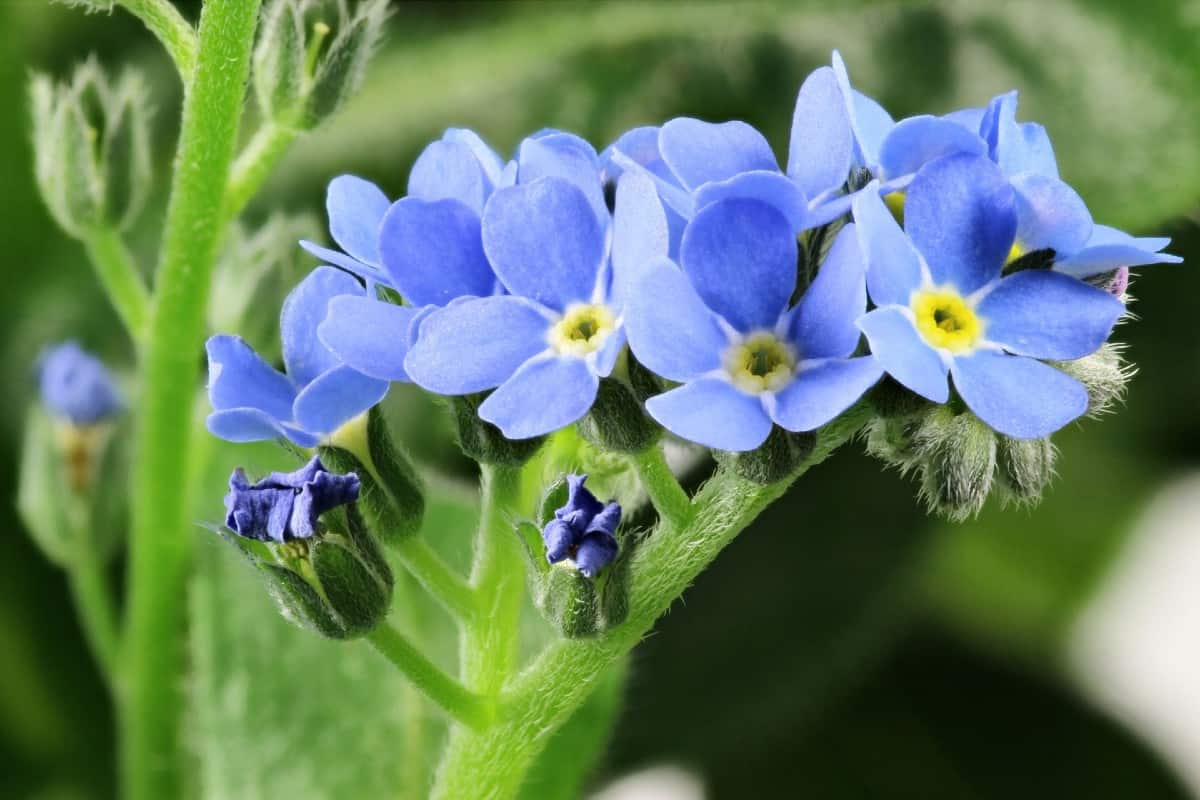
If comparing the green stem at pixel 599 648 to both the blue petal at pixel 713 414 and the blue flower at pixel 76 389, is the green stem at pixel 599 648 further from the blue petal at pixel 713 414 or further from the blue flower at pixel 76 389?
the blue flower at pixel 76 389

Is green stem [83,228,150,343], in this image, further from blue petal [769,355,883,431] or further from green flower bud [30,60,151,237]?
blue petal [769,355,883,431]

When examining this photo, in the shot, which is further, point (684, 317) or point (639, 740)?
point (639, 740)

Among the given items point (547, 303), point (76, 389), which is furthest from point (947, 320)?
point (76, 389)

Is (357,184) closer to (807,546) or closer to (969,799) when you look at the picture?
(807,546)

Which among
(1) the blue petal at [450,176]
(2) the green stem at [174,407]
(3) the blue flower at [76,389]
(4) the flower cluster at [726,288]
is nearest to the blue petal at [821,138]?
(4) the flower cluster at [726,288]

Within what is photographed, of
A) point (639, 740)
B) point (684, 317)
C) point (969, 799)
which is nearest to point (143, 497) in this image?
point (684, 317)

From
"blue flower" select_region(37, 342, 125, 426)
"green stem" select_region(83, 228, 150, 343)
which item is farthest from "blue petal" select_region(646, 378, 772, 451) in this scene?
"blue flower" select_region(37, 342, 125, 426)

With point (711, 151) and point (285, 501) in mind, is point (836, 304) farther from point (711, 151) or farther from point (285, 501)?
point (285, 501)
